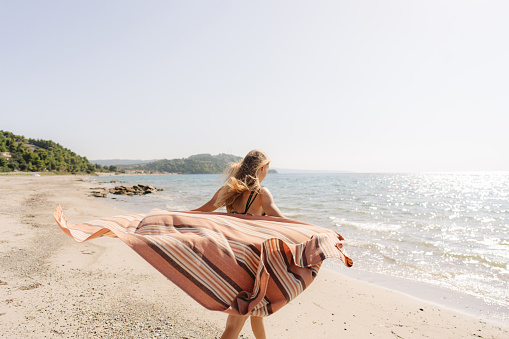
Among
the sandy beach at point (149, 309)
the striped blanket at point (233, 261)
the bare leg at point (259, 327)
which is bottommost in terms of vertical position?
the sandy beach at point (149, 309)

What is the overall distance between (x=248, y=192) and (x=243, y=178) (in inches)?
5.9

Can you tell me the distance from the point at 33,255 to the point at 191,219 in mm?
5264

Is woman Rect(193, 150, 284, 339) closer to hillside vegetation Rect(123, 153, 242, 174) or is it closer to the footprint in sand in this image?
the footprint in sand

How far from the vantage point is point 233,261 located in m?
2.04

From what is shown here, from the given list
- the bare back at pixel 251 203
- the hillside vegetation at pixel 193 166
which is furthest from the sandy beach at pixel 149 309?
the hillside vegetation at pixel 193 166

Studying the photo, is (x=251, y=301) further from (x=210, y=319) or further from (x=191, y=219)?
(x=210, y=319)

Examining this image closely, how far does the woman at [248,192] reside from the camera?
2750 mm

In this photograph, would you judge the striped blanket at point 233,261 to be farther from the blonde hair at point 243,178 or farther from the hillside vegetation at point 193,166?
the hillside vegetation at point 193,166

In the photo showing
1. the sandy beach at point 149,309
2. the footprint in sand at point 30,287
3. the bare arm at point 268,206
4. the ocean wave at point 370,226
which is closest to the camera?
the bare arm at point 268,206

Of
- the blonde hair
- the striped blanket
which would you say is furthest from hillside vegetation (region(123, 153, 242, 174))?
the striped blanket

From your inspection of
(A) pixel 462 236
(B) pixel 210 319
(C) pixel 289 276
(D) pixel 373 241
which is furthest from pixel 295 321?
(A) pixel 462 236

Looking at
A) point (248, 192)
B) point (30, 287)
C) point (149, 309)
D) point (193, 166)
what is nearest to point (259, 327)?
point (248, 192)

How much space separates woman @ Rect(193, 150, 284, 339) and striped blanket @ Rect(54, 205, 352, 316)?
1.60 ft

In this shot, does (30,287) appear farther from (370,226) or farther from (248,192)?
(370,226)
